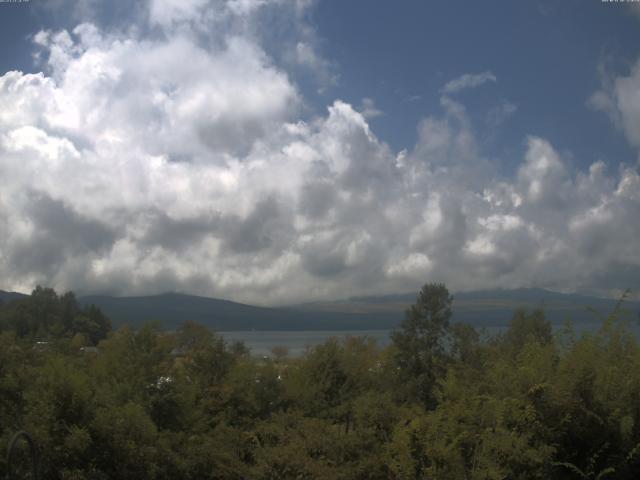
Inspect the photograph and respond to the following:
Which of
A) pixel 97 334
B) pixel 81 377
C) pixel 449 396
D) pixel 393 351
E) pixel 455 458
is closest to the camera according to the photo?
pixel 455 458

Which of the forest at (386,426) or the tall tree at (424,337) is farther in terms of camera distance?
the tall tree at (424,337)

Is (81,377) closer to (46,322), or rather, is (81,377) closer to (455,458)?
(455,458)

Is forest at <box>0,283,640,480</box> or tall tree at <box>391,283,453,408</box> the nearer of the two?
forest at <box>0,283,640,480</box>

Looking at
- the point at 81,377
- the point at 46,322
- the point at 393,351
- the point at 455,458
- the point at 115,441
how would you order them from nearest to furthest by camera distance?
the point at 455,458 < the point at 115,441 < the point at 81,377 < the point at 393,351 < the point at 46,322

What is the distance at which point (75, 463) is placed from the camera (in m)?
12.9

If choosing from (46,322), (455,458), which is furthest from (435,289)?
(46,322)

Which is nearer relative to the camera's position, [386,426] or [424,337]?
[386,426]

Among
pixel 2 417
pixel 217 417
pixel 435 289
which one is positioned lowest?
pixel 217 417

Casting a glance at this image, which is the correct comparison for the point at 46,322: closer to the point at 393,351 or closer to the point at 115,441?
the point at 393,351

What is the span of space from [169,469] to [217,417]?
8605mm

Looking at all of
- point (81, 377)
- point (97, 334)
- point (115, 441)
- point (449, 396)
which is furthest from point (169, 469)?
point (97, 334)

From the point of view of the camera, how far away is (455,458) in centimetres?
984

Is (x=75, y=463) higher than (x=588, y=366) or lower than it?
lower

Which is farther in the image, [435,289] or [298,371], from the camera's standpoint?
[435,289]
